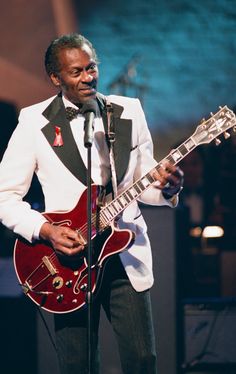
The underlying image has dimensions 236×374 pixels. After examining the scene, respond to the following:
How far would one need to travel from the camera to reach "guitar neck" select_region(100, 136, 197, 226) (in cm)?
307

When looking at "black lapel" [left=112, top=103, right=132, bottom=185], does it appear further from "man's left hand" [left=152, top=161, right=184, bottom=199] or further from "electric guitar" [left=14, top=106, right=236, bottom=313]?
"man's left hand" [left=152, top=161, right=184, bottom=199]

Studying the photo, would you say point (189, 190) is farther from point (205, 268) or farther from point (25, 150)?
point (25, 150)

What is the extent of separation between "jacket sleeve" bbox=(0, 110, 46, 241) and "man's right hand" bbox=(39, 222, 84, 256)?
0.09 meters

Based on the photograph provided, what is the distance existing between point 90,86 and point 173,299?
180cm

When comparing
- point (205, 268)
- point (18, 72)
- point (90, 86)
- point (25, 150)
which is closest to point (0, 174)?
point (25, 150)

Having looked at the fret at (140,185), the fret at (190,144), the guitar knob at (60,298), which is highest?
the fret at (190,144)

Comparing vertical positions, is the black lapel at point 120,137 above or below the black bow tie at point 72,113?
below

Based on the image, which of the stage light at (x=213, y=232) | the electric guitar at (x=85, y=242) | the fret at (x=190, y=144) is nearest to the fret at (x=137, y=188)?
the electric guitar at (x=85, y=242)

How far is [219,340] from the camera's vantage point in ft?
15.4

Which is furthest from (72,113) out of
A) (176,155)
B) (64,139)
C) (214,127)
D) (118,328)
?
(118,328)

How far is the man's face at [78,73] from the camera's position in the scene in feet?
10.2

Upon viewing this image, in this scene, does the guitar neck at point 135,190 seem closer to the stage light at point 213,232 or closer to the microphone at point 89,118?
the microphone at point 89,118

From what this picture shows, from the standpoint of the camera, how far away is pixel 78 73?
313cm

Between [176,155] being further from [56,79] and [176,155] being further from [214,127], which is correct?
[56,79]
